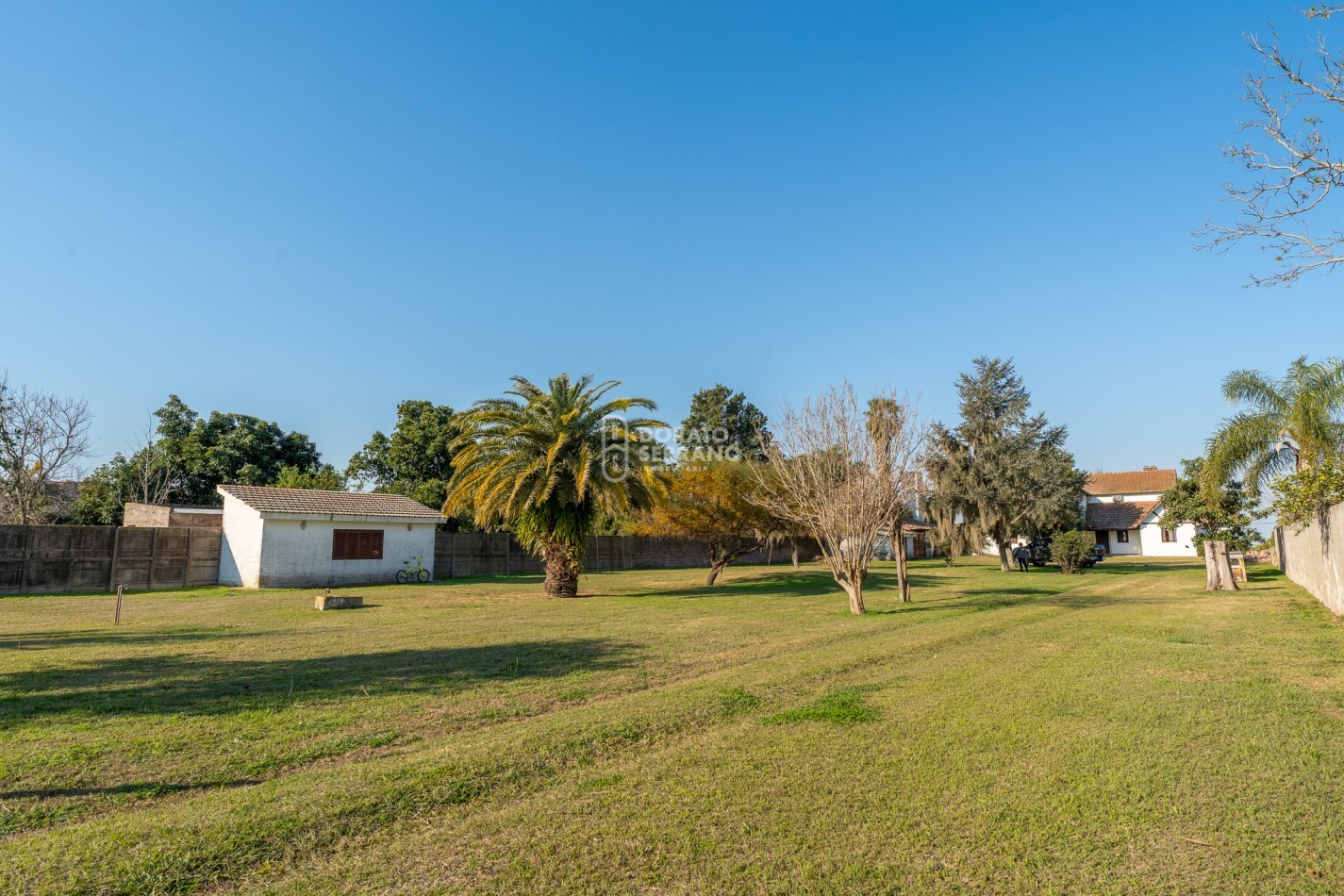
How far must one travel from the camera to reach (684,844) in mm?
3812

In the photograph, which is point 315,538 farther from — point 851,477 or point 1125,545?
point 1125,545

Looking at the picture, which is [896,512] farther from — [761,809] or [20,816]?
[20,816]

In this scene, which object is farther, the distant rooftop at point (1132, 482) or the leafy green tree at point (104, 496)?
the distant rooftop at point (1132, 482)

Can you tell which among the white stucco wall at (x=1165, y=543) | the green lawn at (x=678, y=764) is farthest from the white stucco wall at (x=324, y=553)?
the white stucco wall at (x=1165, y=543)

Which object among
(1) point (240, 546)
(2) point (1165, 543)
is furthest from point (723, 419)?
(1) point (240, 546)

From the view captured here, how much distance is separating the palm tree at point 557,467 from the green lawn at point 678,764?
10.0m

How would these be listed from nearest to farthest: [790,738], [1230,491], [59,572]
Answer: [790,738] < [59,572] < [1230,491]

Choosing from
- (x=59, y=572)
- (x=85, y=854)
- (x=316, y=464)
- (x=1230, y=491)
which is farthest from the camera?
(x=316, y=464)

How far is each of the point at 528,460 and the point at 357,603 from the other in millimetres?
6400

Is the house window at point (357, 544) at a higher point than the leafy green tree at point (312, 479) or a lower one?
lower

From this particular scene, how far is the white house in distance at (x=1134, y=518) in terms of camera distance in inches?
2056

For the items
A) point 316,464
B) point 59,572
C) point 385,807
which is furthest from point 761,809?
point 316,464

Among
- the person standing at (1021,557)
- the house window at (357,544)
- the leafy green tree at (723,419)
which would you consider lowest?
the person standing at (1021,557)

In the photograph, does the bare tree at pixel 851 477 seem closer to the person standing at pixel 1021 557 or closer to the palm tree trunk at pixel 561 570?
the palm tree trunk at pixel 561 570
